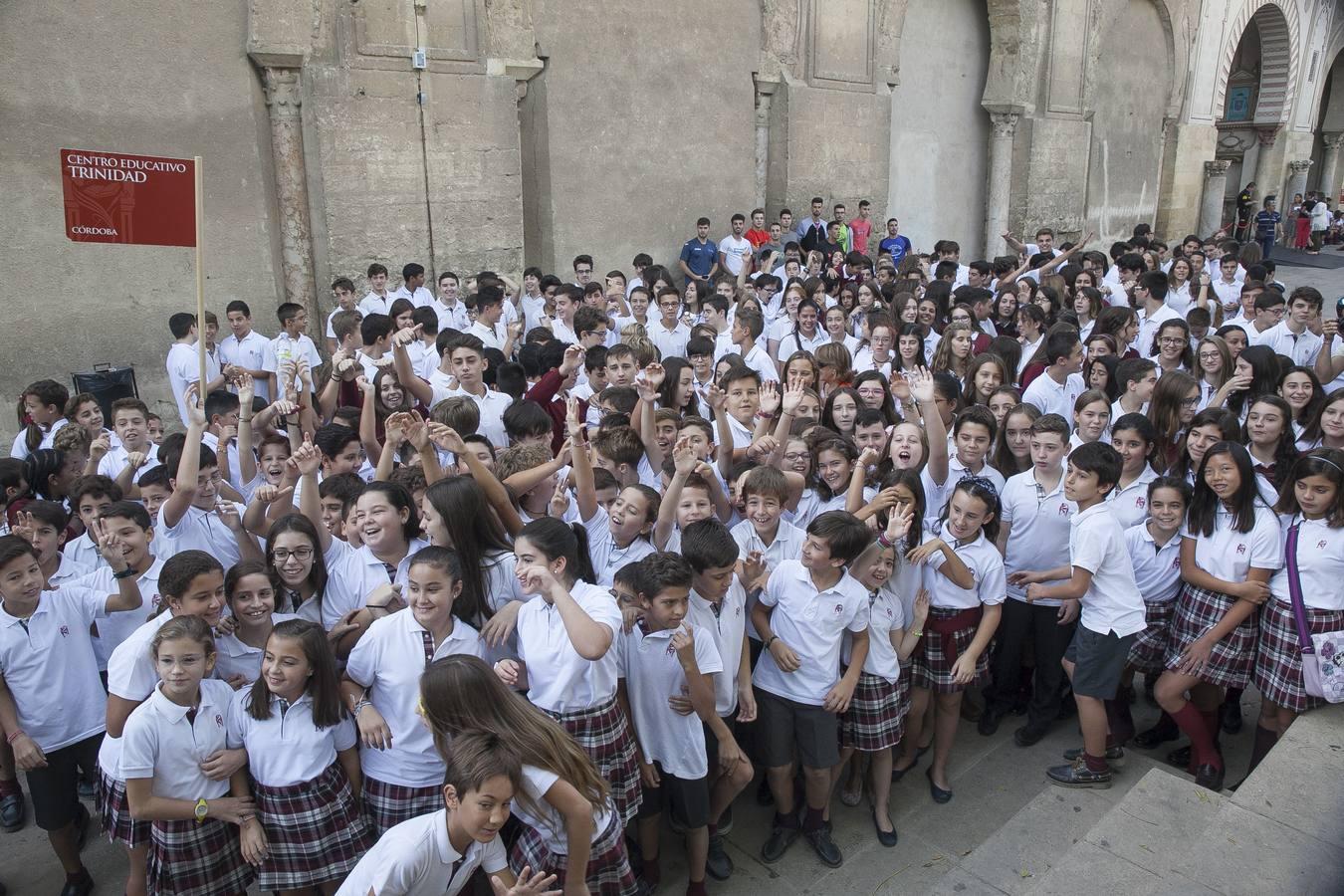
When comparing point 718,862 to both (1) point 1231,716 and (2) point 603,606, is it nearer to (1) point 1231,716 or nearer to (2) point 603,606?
(2) point 603,606

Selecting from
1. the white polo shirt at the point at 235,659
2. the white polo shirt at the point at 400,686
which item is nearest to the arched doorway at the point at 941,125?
the white polo shirt at the point at 400,686

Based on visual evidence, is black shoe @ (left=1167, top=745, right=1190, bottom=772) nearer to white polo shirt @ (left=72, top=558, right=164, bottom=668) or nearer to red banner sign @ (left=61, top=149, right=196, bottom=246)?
white polo shirt @ (left=72, top=558, right=164, bottom=668)

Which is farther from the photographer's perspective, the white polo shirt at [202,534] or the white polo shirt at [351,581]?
the white polo shirt at [202,534]

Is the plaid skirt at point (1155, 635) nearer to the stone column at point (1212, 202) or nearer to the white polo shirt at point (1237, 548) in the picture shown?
the white polo shirt at point (1237, 548)

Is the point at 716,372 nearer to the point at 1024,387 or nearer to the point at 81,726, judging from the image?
the point at 1024,387

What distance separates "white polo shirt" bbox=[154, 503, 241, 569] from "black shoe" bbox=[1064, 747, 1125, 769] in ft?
13.4

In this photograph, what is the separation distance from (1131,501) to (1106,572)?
0.78 meters

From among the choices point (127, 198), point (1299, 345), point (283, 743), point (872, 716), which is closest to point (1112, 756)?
point (872, 716)

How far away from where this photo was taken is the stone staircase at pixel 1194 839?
3219mm

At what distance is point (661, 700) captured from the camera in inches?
138

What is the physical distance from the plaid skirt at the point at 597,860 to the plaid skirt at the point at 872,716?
1.24 meters

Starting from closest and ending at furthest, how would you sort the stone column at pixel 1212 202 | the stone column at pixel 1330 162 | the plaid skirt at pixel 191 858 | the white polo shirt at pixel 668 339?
the plaid skirt at pixel 191 858
the white polo shirt at pixel 668 339
the stone column at pixel 1212 202
the stone column at pixel 1330 162

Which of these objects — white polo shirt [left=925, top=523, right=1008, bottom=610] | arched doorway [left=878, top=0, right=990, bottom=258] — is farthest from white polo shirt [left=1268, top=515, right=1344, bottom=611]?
arched doorway [left=878, top=0, right=990, bottom=258]

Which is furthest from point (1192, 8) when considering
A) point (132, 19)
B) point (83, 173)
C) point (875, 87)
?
point (83, 173)
